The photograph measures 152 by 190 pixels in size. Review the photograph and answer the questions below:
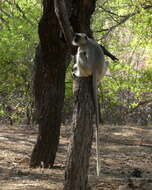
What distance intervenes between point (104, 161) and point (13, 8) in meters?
6.50

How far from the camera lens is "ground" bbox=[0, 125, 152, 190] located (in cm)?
593

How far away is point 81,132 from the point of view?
4.27 m

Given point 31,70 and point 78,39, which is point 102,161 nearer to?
point 31,70

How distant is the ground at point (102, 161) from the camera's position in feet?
19.5

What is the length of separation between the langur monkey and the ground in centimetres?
174

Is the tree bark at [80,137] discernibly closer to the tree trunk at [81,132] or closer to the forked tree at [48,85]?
the tree trunk at [81,132]

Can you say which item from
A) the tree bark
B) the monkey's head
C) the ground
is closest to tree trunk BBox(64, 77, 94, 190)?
the tree bark

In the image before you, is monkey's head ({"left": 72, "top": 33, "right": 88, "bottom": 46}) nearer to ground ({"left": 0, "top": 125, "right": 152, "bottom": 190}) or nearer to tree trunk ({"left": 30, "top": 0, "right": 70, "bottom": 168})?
tree trunk ({"left": 30, "top": 0, "right": 70, "bottom": 168})

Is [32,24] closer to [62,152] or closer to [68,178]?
[62,152]

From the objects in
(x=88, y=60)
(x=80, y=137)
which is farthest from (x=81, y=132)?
(x=88, y=60)

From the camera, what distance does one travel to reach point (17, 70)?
35.4 ft

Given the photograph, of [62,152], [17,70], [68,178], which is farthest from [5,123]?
[68,178]

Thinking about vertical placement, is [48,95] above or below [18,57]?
below

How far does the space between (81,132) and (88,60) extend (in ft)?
2.73
